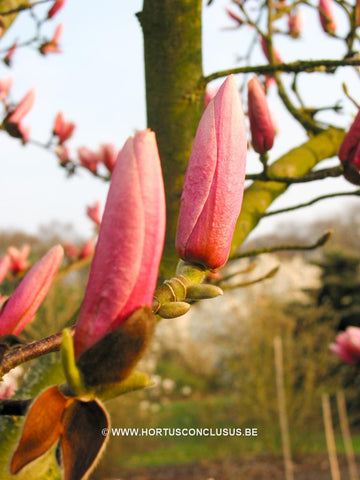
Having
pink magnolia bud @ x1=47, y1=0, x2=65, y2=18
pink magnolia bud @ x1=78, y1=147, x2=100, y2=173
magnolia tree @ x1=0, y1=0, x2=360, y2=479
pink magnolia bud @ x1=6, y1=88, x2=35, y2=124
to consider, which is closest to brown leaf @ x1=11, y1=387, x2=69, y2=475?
magnolia tree @ x1=0, y1=0, x2=360, y2=479

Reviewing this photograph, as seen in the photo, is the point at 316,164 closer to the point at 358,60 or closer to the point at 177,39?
the point at 358,60

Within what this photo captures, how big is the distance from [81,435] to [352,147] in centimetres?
Answer: 58

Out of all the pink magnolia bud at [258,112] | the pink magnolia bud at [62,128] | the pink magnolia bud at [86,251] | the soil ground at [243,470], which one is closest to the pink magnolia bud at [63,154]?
the pink magnolia bud at [62,128]

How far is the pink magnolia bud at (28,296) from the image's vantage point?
497mm

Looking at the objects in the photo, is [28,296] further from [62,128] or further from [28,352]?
[62,128]

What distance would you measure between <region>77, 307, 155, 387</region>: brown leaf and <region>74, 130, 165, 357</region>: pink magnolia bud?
0.01 metres

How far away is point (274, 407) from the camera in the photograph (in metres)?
6.86

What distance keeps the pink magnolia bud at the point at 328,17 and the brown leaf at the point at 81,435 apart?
1455 millimetres

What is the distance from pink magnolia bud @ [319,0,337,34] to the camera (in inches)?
59.6

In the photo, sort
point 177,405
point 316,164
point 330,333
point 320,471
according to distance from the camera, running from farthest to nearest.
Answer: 1. point 177,405
2. point 330,333
3. point 320,471
4. point 316,164

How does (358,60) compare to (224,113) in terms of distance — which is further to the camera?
(358,60)

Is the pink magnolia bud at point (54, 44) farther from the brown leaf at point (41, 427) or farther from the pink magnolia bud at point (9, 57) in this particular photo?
the brown leaf at point (41, 427)

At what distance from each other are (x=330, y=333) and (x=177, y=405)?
13.1 ft

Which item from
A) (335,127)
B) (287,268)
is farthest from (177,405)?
(335,127)
